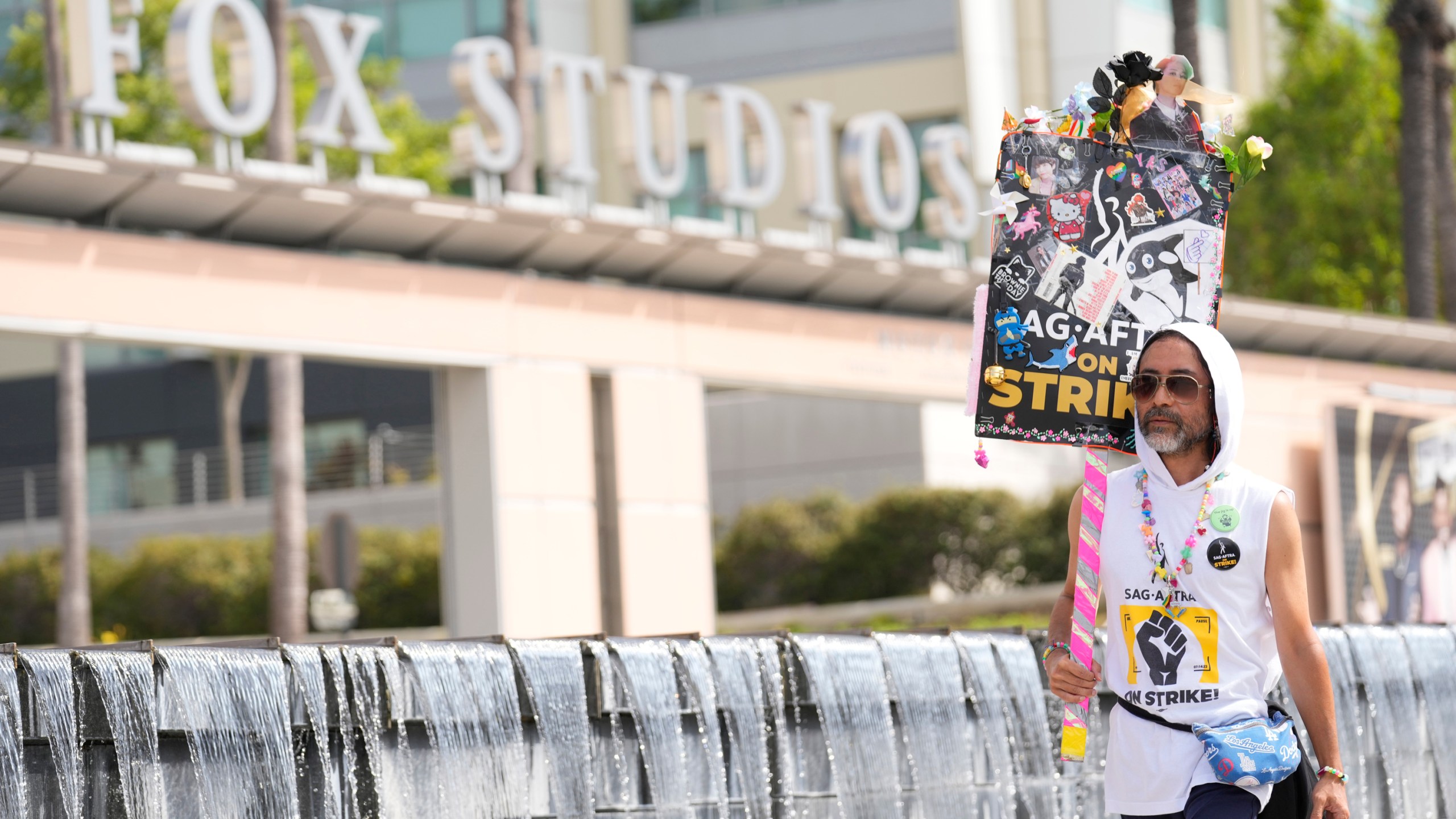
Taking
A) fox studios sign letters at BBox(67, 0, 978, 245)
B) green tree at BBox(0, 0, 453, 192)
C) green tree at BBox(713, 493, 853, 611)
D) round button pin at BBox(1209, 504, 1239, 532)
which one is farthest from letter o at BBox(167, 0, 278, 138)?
green tree at BBox(0, 0, 453, 192)

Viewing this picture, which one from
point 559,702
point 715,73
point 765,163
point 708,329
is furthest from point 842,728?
point 715,73

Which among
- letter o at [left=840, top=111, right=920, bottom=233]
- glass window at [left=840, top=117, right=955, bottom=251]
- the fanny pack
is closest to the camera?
the fanny pack

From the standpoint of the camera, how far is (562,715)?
7.39 metres

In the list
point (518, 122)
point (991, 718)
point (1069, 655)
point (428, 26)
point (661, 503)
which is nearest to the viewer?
point (1069, 655)

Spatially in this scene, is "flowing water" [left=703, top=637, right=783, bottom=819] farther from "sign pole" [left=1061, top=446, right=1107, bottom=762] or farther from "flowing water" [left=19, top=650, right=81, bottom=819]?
"sign pole" [left=1061, top=446, right=1107, bottom=762]

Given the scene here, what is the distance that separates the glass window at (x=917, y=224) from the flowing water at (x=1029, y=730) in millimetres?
29408

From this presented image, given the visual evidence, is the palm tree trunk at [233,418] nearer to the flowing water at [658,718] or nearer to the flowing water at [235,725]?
the flowing water at [658,718]

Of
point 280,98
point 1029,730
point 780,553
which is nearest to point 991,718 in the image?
point 1029,730

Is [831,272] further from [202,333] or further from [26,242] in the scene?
[26,242]

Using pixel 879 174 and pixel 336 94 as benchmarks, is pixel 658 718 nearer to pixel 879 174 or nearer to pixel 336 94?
pixel 336 94

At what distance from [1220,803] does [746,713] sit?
3.06m

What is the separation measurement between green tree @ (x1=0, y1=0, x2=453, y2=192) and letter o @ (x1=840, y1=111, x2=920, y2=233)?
1622 centimetres

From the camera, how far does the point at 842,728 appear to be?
7.95m

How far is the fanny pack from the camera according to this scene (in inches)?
193
